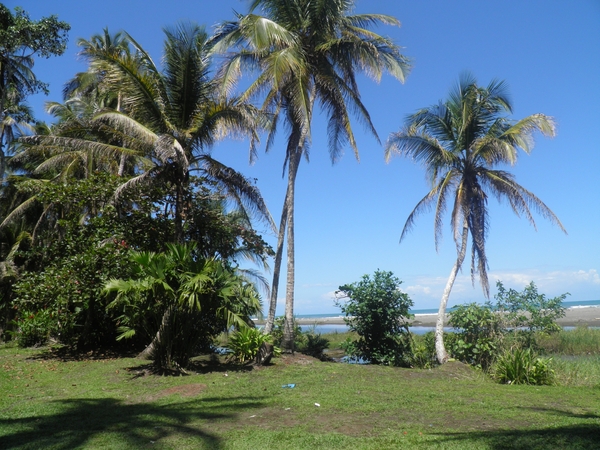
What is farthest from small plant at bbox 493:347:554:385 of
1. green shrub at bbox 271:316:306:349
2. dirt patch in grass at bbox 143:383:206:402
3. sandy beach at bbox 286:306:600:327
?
green shrub at bbox 271:316:306:349

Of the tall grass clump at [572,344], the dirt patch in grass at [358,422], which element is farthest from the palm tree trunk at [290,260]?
the tall grass clump at [572,344]

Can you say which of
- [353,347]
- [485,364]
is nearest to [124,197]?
[353,347]

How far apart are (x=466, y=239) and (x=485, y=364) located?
4038mm

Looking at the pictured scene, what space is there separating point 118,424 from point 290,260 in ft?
28.1

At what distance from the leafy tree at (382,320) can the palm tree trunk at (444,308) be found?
0.95m

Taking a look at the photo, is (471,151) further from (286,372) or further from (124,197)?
(124,197)

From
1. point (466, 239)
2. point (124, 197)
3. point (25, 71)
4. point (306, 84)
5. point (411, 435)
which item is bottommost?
point (411, 435)

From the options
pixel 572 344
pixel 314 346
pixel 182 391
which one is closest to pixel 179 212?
pixel 182 391

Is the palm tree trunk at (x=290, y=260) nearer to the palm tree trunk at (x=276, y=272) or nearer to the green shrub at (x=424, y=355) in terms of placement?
the palm tree trunk at (x=276, y=272)

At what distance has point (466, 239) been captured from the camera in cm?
1644

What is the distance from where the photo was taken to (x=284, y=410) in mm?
8133

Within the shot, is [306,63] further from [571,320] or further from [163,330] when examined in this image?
[571,320]

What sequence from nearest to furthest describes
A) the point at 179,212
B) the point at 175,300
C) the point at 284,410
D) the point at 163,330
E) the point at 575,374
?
1. the point at 284,410
2. the point at 175,300
3. the point at 163,330
4. the point at 575,374
5. the point at 179,212

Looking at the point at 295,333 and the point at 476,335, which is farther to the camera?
the point at 295,333
